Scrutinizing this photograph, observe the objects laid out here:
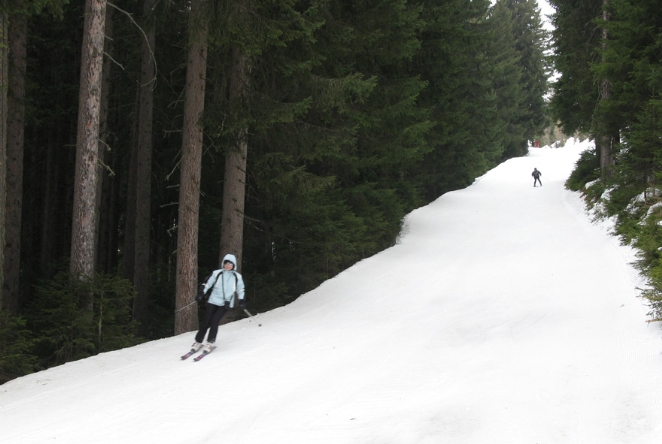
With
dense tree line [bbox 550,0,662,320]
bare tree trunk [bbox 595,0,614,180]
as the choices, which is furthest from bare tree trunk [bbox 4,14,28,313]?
bare tree trunk [bbox 595,0,614,180]

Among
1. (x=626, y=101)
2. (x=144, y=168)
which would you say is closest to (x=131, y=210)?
(x=144, y=168)

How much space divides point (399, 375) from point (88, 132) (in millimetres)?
6921

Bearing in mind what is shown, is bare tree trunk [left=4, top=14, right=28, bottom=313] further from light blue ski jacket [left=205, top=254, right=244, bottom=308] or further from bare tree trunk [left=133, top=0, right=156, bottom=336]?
light blue ski jacket [left=205, top=254, right=244, bottom=308]

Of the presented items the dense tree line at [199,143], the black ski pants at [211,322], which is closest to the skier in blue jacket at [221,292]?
the black ski pants at [211,322]

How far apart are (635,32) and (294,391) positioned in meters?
14.6

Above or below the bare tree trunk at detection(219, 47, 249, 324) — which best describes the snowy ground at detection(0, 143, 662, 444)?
below

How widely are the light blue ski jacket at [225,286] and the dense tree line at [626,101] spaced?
6363 mm

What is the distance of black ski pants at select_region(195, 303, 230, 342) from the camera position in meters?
8.55

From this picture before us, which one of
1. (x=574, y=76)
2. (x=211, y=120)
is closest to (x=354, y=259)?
(x=211, y=120)

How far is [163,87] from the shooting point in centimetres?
1484

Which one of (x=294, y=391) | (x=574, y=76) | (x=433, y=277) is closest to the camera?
(x=294, y=391)

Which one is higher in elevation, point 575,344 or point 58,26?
point 58,26

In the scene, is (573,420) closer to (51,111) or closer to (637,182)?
(637,182)

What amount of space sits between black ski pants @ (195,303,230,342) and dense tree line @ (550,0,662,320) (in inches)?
261
